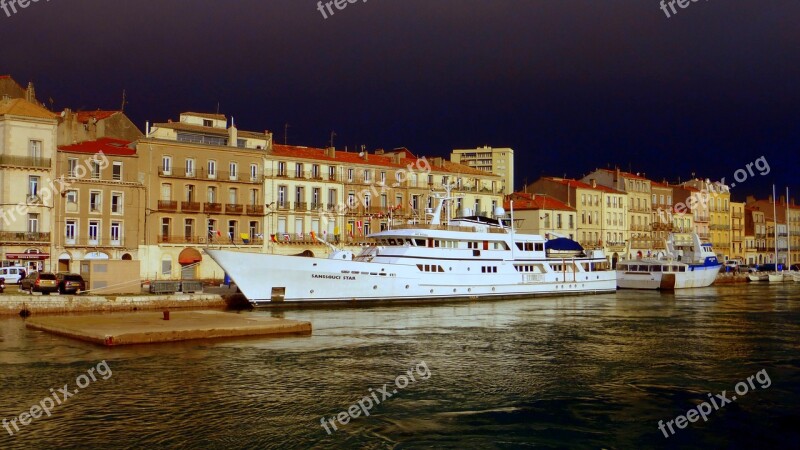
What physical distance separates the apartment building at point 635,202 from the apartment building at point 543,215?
38.7 feet

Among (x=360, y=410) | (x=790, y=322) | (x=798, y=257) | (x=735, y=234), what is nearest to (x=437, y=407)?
(x=360, y=410)

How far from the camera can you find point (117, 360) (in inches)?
886

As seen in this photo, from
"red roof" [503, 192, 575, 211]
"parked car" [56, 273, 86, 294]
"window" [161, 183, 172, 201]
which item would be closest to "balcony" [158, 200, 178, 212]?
"window" [161, 183, 172, 201]

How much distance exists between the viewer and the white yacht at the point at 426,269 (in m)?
41.2

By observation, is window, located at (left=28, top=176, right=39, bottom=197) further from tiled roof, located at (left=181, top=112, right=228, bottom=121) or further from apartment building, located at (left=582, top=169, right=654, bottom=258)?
apartment building, located at (left=582, top=169, right=654, bottom=258)

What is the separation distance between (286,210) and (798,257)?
311 feet

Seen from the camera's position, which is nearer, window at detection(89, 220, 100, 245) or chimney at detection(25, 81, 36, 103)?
window at detection(89, 220, 100, 245)

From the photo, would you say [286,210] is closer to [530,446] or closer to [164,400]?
[164,400]

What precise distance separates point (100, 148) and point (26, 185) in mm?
6254

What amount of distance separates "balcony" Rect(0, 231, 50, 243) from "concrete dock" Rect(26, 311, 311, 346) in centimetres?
1958

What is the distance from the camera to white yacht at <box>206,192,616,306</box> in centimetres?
4116

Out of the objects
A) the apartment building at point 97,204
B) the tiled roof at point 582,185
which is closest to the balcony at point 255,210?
the apartment building at point 97,204

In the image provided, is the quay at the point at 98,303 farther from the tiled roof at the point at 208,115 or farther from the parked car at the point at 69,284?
the tiled roof at the point at 208,115

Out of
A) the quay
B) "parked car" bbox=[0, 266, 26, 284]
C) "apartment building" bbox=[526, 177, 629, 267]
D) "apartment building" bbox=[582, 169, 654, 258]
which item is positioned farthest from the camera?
"apartment building" bbox=[582, 169, 654, 258]
